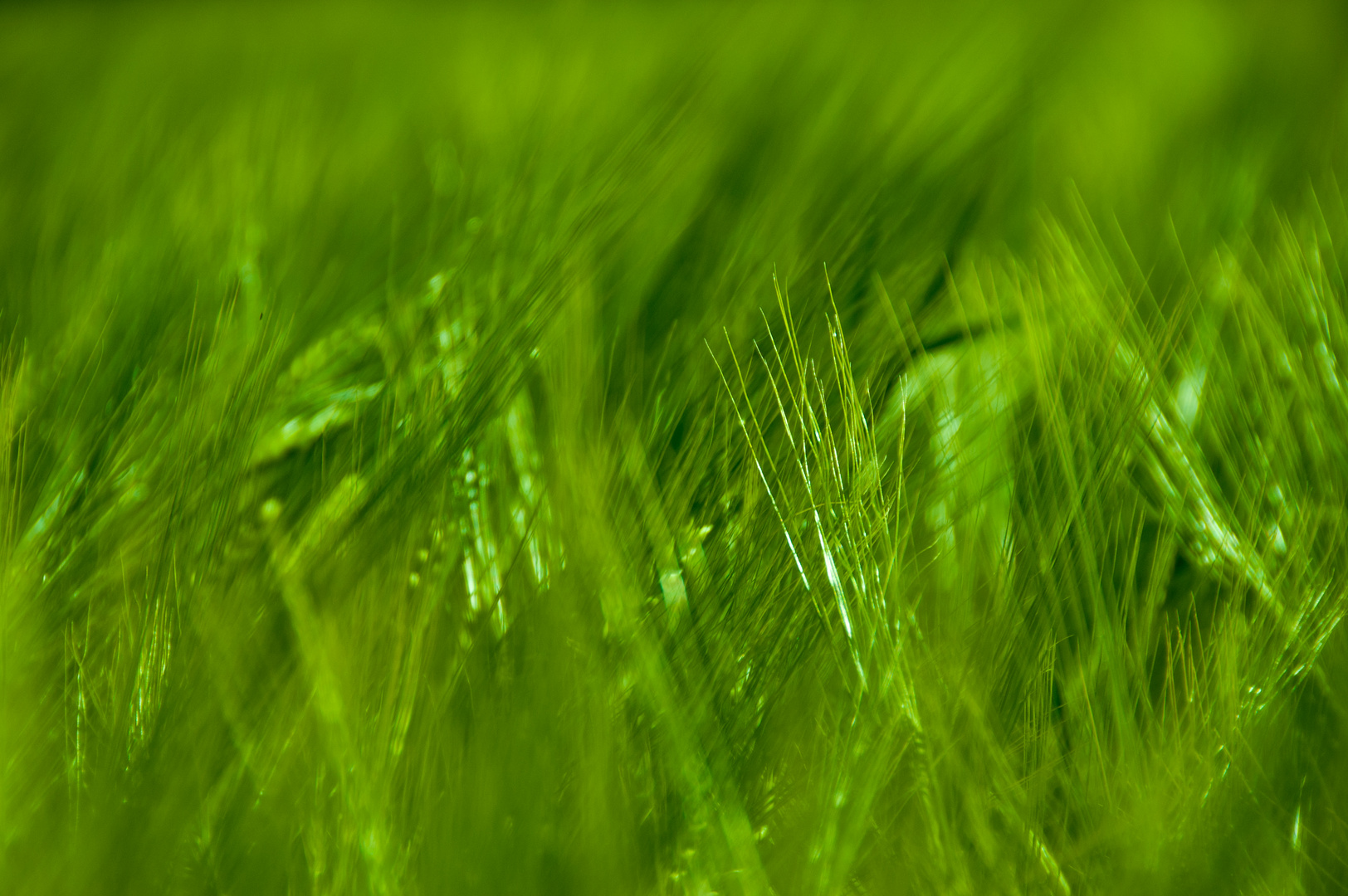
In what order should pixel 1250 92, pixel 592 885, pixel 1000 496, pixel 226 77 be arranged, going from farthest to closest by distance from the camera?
1. pixel 226 77
2. pixel 1250 92
3. pixel 1000 496
4. pixel 592 885

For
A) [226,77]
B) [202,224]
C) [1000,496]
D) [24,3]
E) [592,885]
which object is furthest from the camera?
→ [24,3]

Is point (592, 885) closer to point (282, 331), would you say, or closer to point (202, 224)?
point (282, 331)

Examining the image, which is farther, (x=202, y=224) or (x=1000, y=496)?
(x=202, y=224)

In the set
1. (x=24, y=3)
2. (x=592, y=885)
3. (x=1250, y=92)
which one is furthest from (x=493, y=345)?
(x=24, y=3)

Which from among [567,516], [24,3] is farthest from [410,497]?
[24,3]

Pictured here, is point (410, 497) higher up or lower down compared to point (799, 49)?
lower down

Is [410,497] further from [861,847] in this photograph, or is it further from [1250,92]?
[1250,92]
